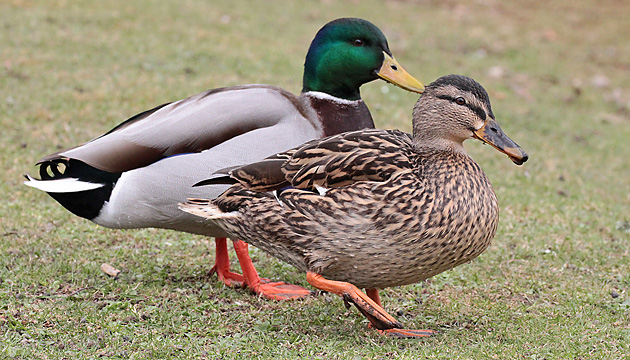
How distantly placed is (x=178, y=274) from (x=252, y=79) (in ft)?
15.8

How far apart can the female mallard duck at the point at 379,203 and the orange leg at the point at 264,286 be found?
2.17 feet

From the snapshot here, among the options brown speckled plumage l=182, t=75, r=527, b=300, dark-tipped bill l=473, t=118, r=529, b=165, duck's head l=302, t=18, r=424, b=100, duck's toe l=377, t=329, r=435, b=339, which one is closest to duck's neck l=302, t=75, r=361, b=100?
duck's head l=302, t=18, r=424, b=100

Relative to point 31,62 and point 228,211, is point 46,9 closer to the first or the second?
point 31,62

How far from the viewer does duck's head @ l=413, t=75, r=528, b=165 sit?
3932 mm

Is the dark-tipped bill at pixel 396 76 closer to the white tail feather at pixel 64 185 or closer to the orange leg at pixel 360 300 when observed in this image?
the orange leg at pixel 360 300

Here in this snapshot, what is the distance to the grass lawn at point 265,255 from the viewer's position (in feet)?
13.1

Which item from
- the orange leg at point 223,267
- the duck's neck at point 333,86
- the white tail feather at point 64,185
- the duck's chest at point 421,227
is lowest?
the orange leg at point 223,267

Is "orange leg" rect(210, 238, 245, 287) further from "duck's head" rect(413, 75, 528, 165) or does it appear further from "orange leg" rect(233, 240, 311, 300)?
"duck's head" rect(413, 75, 528, 165)

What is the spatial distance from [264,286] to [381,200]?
131 centimetres

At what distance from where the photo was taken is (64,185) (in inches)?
181

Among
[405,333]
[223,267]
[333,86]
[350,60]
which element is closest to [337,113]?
[333,86]

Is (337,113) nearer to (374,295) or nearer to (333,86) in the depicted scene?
(333,86)

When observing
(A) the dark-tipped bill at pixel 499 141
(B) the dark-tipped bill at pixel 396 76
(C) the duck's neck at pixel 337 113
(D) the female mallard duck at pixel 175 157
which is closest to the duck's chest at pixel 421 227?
(A) the dark-tipped bill at pixel 499 141

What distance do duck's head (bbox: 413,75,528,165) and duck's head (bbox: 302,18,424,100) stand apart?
1.13m
